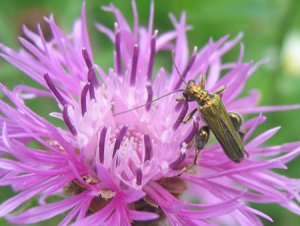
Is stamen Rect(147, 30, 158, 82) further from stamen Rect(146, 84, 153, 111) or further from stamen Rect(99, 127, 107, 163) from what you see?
stamen Rect(99, 127, 107, 163)

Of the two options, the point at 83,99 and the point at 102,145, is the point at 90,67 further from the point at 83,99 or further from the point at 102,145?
the point at 102,145

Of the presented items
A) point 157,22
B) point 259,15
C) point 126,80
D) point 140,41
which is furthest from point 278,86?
point 126,80

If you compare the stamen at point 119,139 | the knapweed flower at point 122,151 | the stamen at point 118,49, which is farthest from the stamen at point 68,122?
the stamen at point 118,49

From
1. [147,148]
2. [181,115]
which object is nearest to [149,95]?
[181,115]

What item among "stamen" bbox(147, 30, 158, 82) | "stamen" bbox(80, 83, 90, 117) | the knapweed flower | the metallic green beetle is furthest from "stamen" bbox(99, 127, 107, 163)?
"stamen" bbox(147, 30, 158, 82)

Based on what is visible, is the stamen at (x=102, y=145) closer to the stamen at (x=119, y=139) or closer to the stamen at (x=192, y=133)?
the stamen at (x=119, y=139)
